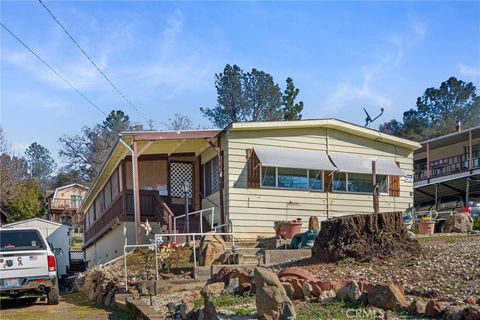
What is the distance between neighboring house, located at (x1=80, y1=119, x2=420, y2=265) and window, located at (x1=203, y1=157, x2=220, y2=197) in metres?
0.03

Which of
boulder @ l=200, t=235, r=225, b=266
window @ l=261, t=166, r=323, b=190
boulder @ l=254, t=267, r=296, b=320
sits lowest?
boulder @ l=200, t=235, r=225, b=266

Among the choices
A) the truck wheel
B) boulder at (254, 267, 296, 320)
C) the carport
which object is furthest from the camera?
the carport

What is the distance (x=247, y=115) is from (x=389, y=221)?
47165 millimetres

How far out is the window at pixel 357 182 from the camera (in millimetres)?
17688

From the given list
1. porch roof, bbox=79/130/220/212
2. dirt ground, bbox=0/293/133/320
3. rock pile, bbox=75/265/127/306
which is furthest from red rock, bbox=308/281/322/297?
porch roof, bbox=79/130/220/212

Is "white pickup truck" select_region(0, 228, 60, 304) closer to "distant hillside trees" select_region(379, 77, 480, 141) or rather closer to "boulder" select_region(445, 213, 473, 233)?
"boulder" select_region(445, 213, 473, 233)

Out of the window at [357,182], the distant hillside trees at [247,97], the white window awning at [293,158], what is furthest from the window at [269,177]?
the distant hillside trees at [247,97]

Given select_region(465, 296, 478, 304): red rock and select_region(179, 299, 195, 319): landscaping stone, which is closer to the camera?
select_region(465, 296, 478, 304): red rock

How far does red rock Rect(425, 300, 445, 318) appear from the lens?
16.8 feet

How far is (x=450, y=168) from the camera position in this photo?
97.0 feet

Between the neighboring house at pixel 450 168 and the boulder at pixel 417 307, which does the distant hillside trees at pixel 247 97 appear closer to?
the neighboring house at pixel 450 168

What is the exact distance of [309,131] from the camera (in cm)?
1727

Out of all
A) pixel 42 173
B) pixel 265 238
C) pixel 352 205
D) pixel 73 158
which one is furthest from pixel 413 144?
pixel 42 173

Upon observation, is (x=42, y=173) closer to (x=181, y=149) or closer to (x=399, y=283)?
(x=181, y=149)
